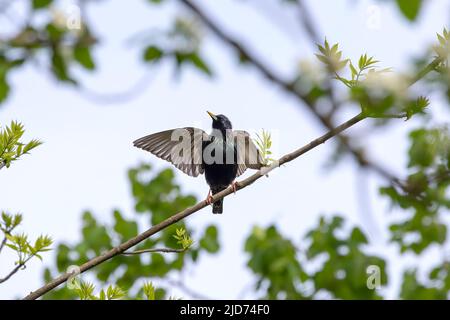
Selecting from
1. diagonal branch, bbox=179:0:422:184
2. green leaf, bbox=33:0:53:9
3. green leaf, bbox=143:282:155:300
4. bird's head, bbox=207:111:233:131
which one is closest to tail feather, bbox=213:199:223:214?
bird's head, bbox=207:111:233:131

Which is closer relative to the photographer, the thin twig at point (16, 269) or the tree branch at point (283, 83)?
the tree branch at point (283, 83)

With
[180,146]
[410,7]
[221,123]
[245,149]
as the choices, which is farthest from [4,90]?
[410,7]

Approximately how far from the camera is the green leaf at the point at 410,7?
170 cm

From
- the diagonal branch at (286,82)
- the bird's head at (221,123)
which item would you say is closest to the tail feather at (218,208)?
the bird's head at (221,123)

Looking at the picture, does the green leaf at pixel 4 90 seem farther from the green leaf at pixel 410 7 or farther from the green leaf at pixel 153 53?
the green leaf at pixel 410 7

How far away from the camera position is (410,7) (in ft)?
5.79

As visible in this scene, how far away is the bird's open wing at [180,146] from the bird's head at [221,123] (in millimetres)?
309

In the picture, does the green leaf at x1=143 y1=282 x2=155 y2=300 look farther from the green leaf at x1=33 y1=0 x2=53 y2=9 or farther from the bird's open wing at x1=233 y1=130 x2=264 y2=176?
the bird's open wing at x1=233 y1=130 x2=264 y2=176

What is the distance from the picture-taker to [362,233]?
8.70m

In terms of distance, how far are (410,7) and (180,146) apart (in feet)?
14.8

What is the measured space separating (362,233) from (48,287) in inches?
252

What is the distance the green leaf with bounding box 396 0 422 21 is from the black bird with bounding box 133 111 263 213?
12.8 feet
